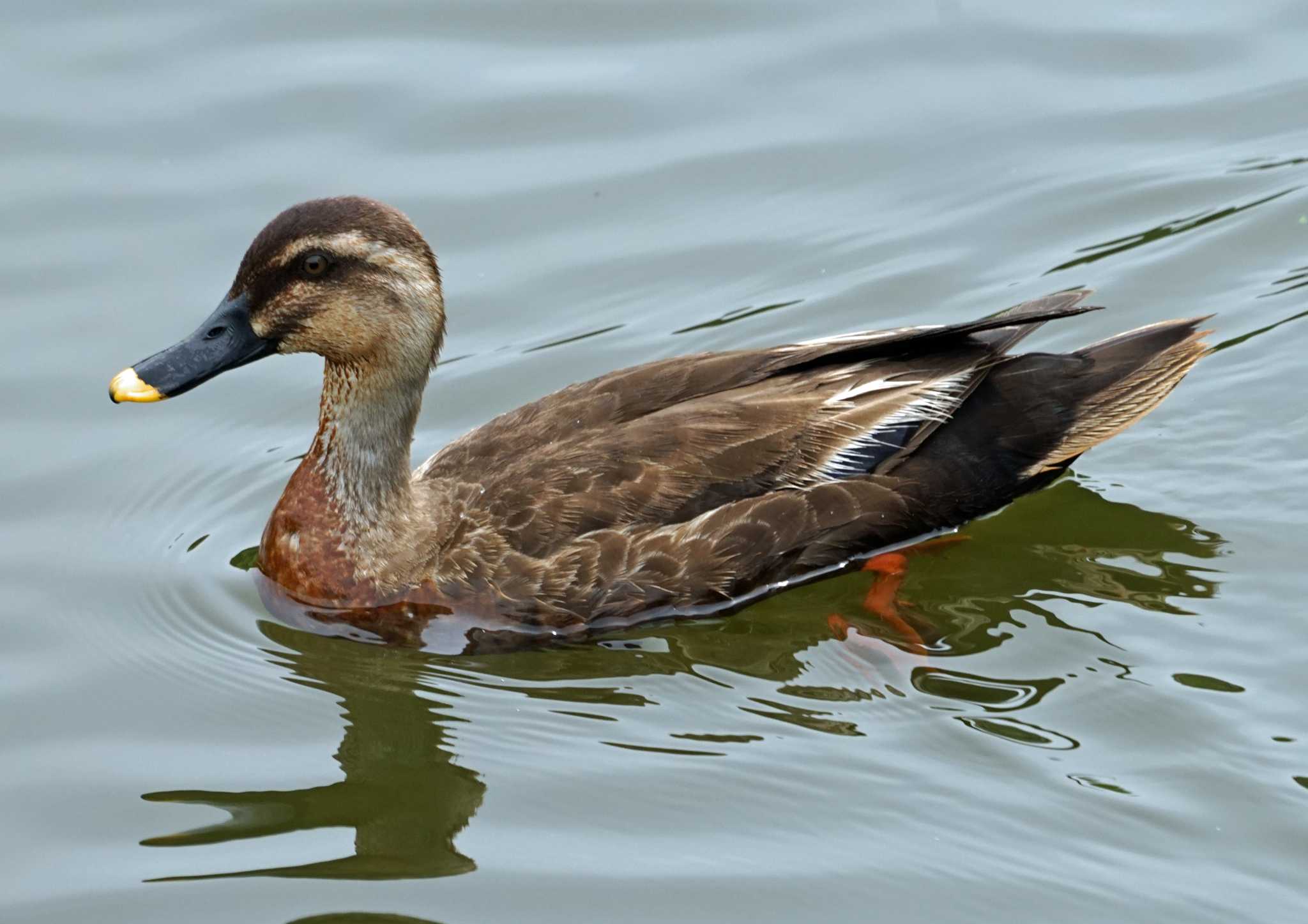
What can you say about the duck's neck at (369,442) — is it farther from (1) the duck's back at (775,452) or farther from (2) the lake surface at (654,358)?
(2) the lake surface at (654,358)

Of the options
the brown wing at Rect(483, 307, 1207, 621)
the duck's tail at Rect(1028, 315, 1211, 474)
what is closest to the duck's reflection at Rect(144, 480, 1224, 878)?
the brown wing at Rect(483, 307, 1207, 621)

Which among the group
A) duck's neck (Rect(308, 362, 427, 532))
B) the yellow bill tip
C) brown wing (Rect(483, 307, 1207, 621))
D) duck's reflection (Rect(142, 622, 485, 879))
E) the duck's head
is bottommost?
duck's reflection (Rect(142, 622, 485, 879))

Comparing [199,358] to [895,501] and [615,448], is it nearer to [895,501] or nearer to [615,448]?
[615,448]

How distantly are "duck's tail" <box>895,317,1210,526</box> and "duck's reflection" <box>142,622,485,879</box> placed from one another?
2.53 m

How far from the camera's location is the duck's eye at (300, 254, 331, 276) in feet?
28.6

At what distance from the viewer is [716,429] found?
894cm

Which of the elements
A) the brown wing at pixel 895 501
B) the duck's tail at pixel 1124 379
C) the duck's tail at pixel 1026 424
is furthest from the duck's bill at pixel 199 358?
the duck's tail at pixel 1124 379

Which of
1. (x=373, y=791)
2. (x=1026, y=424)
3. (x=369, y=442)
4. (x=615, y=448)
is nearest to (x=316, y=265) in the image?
(x=369, y=442)

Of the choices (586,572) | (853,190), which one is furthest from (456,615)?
(853,190)

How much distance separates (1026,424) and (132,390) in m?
4.13

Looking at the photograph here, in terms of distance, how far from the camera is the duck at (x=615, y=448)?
28.8 feet

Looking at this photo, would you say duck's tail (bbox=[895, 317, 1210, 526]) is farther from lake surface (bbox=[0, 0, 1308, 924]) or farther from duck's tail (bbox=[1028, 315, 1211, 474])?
lake surface (bbox=[0, 0, 1308, 924])

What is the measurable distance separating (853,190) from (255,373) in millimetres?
3816

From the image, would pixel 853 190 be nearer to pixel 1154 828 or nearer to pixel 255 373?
pixel 255 373
